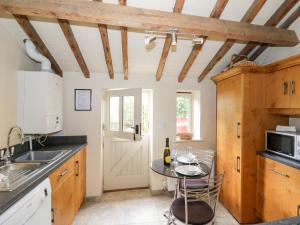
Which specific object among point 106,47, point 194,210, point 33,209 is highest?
point 106,47

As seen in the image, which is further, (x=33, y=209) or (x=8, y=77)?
(x=8, y=77)

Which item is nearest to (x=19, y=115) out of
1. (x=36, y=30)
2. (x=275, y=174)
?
(x=36, y=30)

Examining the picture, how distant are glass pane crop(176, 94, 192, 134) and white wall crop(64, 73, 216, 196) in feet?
0.95

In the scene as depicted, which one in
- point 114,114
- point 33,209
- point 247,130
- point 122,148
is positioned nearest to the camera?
point 33,209

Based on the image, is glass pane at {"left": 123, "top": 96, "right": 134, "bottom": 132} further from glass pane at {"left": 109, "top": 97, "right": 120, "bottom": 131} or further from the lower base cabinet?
the lower base cabinet

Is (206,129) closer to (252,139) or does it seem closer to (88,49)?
(252,139)

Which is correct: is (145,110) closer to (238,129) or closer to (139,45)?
(139,45)

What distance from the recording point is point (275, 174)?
2061 millimetres

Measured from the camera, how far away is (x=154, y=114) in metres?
3.21

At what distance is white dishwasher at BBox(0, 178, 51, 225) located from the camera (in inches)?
42.4

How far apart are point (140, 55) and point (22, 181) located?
6.83ft

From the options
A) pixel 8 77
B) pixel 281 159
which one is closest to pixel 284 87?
pixel 281 159

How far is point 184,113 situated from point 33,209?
285cm

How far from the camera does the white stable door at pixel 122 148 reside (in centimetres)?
311
